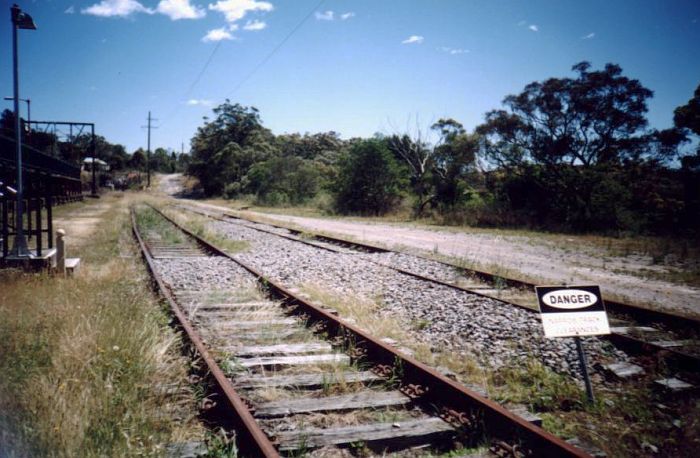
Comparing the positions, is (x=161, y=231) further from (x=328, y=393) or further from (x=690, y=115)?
(x=690, y=115)

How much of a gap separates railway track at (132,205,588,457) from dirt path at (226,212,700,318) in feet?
16.6

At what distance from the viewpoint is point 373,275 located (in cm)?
855

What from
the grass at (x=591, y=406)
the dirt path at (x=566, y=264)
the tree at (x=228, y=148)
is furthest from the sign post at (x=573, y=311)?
the tree at (x=228, y=148)

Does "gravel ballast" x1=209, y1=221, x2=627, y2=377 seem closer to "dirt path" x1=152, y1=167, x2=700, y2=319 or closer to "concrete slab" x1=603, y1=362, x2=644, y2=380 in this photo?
"concrete slab" x1=603, y1=362, x2=644, y2=380

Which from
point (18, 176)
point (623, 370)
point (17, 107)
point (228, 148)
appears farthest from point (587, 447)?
point (228, 148)

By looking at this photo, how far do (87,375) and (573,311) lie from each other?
3908 mm

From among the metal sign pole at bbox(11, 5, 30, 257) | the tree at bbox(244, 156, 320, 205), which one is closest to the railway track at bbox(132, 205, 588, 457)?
the metal sign pole at bbox(11, 5, 30, 257)

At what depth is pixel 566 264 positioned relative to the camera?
10.8m

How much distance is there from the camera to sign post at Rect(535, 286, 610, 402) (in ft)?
11.4

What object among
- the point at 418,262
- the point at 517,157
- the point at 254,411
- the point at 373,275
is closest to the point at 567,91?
the point at 517,157

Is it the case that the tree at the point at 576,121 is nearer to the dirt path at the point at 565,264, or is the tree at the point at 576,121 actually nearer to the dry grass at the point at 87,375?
the dirt path at the point at 565,264

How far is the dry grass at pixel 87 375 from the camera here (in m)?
2.59

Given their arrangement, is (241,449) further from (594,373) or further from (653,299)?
(653,299)

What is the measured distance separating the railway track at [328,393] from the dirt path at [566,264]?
506 centimetres
